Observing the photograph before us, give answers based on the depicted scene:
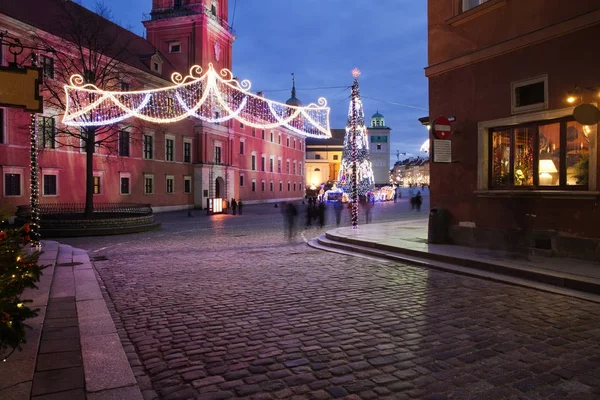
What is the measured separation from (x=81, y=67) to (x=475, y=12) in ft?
85.9

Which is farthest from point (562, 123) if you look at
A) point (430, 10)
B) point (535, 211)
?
point (430, 10)

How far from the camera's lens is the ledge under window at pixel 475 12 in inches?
445

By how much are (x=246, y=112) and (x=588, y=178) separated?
36.0ft

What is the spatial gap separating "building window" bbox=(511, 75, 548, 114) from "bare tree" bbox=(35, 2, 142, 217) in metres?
17.6

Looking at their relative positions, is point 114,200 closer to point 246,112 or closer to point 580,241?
point 246,112

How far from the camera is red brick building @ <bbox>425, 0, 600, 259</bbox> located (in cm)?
970

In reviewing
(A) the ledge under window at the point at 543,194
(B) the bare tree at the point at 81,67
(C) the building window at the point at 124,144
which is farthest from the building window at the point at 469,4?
(C) the building window at the point at 124,144

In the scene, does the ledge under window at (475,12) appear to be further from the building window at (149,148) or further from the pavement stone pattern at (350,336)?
the building window at (149,148)

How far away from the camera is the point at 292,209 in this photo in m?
18.4

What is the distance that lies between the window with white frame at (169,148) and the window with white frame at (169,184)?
164cm

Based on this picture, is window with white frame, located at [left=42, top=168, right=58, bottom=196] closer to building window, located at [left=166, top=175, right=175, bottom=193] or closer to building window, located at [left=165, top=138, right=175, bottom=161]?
building window, located at [left=166, top=175, right=175, bottom=193]

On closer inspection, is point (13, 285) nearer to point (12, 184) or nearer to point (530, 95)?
point (530, 95)

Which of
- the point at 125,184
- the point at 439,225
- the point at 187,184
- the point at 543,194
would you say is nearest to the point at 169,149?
the point at 187,184

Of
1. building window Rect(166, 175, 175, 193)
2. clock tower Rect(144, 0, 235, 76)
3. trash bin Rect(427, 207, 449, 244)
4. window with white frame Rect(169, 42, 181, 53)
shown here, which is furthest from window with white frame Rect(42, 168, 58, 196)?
trash bin Rect(427, 207, 449, 244)
